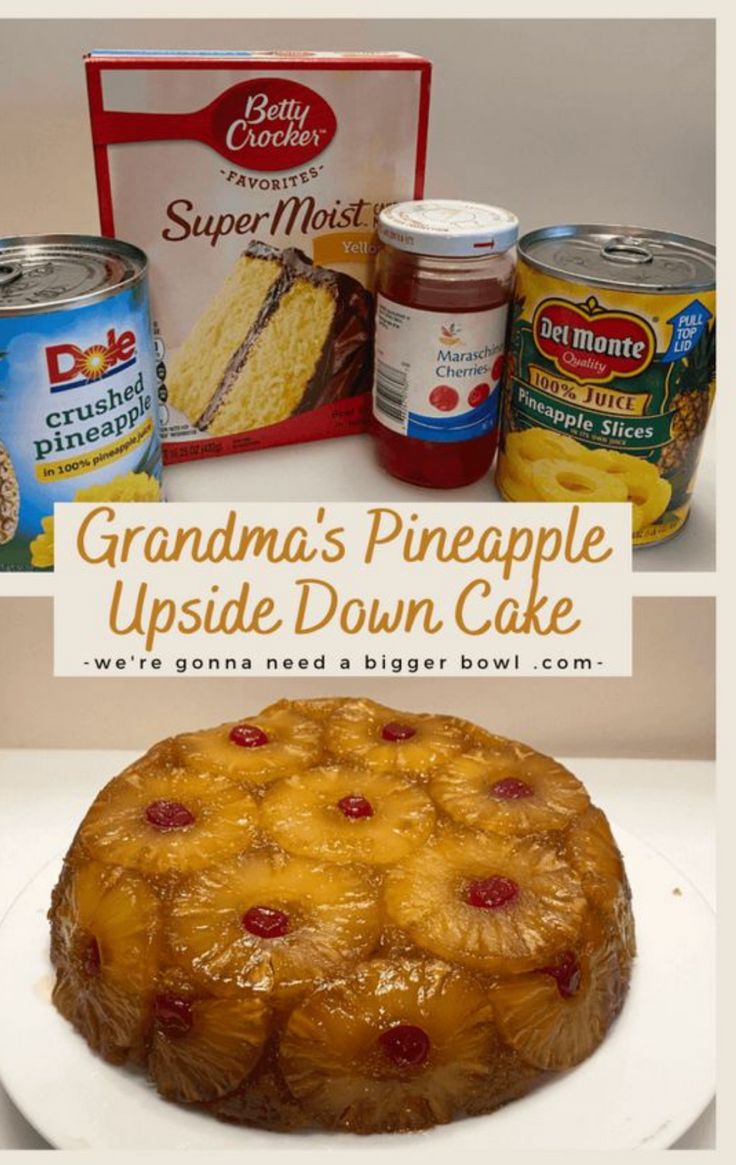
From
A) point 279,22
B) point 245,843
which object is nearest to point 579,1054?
point 245,843

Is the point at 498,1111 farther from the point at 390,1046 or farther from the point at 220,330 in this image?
the point at 220,330

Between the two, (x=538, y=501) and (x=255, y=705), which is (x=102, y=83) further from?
(x=255, y=705)

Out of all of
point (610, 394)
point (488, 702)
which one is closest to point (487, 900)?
point (610, 394)

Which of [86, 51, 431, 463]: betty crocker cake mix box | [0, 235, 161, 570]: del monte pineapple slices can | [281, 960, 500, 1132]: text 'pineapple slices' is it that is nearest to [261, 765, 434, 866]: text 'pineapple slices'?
[281, 960, 500, 1132]: text 'pineapple slices'

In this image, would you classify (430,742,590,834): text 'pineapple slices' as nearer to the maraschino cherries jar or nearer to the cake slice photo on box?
the maraschino cherries jar

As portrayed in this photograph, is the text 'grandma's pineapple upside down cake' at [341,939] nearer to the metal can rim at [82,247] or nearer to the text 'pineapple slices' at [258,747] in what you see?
the text 'pineapple slices' at [258,747]

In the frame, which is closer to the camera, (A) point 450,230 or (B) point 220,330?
(A) point 450,230

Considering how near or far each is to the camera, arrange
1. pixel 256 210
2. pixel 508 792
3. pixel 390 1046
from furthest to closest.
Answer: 1. pixel 256 210
2. pixel 508 792
3. pixel 390 1046
